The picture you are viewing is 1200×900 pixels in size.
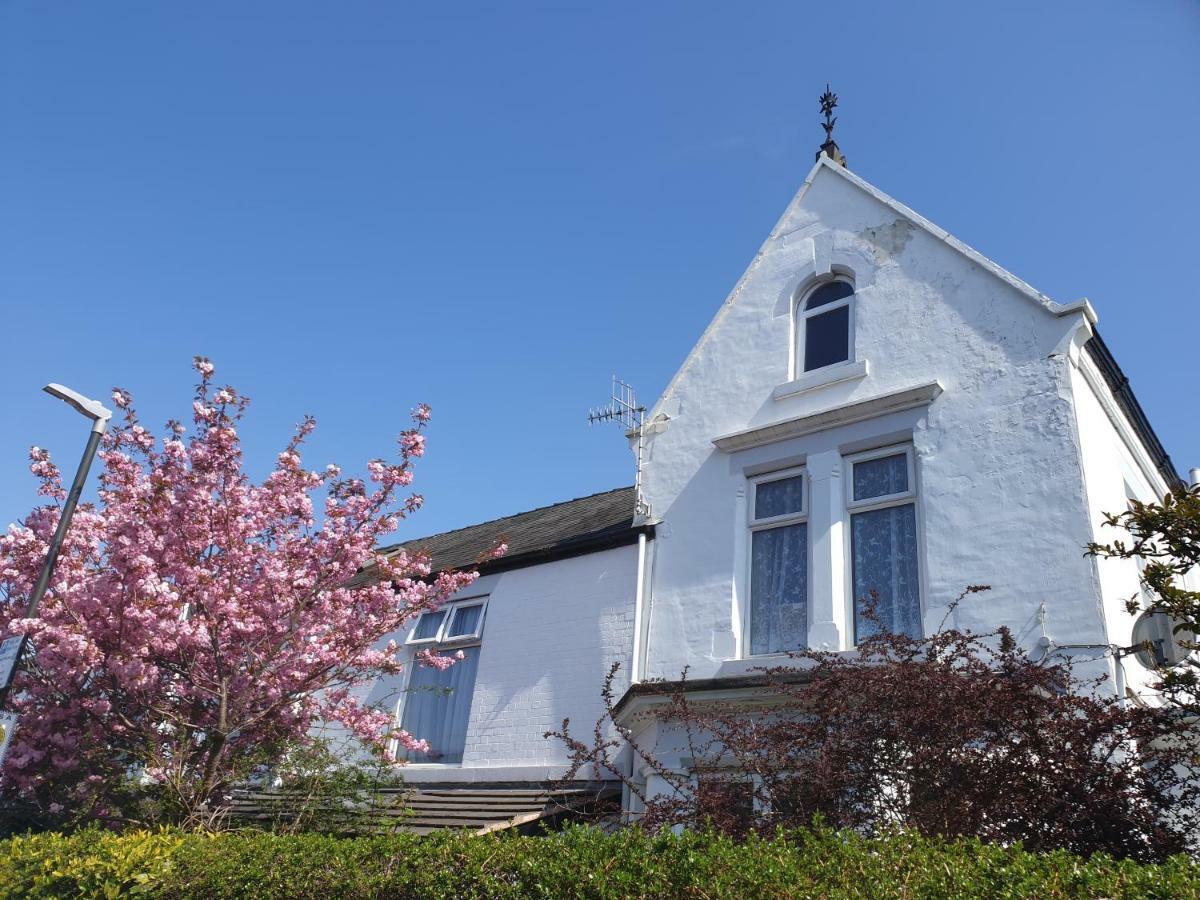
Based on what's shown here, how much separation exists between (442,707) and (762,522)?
573 cm

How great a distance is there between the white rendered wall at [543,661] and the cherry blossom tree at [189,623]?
96 cm

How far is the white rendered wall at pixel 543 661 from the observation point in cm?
1151

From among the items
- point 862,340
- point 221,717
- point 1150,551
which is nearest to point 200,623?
point 221,717

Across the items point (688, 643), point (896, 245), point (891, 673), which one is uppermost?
point (896, 245)

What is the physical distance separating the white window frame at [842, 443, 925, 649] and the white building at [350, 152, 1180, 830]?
0.02m

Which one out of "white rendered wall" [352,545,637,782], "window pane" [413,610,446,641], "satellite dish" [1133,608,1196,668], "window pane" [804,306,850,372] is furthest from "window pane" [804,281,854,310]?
"window pane" [413,610,446,641]

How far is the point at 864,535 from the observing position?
33.2 ft

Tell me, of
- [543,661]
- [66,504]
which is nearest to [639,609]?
[543,661]

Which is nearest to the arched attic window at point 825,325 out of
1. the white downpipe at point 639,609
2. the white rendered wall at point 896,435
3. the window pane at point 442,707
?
the white rendered wall at point 896,435

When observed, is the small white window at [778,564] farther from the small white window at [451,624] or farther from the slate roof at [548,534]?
the small white window at [451,624]

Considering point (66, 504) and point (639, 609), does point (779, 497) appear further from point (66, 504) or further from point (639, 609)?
point (66, 504)

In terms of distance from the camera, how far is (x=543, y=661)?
480 inches

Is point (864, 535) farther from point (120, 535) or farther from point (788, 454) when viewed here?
point (120, 535)

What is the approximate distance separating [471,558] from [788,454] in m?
6.06
